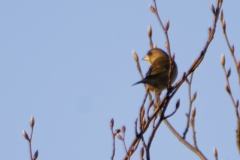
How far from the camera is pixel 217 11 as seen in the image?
14.4ft

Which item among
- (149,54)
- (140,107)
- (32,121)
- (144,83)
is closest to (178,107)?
(140,107)

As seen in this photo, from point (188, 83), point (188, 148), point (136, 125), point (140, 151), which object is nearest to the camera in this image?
point (136, 125)

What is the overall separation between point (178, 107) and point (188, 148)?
2.27ft

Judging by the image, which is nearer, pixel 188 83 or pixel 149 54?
pixel 188 83

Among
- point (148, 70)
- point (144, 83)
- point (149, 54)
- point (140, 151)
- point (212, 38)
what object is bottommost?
point (140, 151)

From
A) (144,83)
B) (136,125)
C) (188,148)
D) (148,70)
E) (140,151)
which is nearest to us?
(136,125)

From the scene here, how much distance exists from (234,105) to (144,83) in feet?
8.21

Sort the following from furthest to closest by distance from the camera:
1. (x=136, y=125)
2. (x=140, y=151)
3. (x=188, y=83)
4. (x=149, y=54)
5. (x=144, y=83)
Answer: (x=149, y=54) < (x=144, y=83) < (x=188, y=83) < (x=140, y=151) < (x=136, y=125)

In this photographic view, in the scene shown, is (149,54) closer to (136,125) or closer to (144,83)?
(144,83)

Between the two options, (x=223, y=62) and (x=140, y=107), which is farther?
(x=223, y=62)

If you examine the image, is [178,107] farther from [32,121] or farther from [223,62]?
[32,121]

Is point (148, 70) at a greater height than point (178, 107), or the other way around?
point (148, 70)

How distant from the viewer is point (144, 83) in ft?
22.6

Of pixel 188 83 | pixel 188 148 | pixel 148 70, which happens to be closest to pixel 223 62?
pixel 188 83
